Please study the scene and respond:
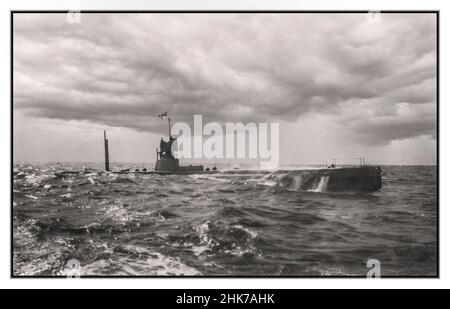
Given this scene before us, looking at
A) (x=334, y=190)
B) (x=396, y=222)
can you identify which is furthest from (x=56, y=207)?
(x=334, y=190)

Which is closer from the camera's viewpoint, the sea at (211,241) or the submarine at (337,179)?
the sea at (211,241)

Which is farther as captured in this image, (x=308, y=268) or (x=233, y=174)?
(x=233, y=174)

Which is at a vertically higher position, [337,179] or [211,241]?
[337,179]

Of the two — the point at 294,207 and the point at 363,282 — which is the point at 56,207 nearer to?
the point at 294,207

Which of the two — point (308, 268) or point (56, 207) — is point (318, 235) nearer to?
point (308, 268)

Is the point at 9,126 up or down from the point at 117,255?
up

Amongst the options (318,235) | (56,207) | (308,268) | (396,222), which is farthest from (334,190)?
(56,207)

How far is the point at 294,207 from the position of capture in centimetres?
1836

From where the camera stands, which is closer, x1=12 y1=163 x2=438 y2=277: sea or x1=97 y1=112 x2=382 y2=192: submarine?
x1=12 y1=163 x2=438 y2=277: sea

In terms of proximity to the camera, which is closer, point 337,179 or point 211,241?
point 211,241
